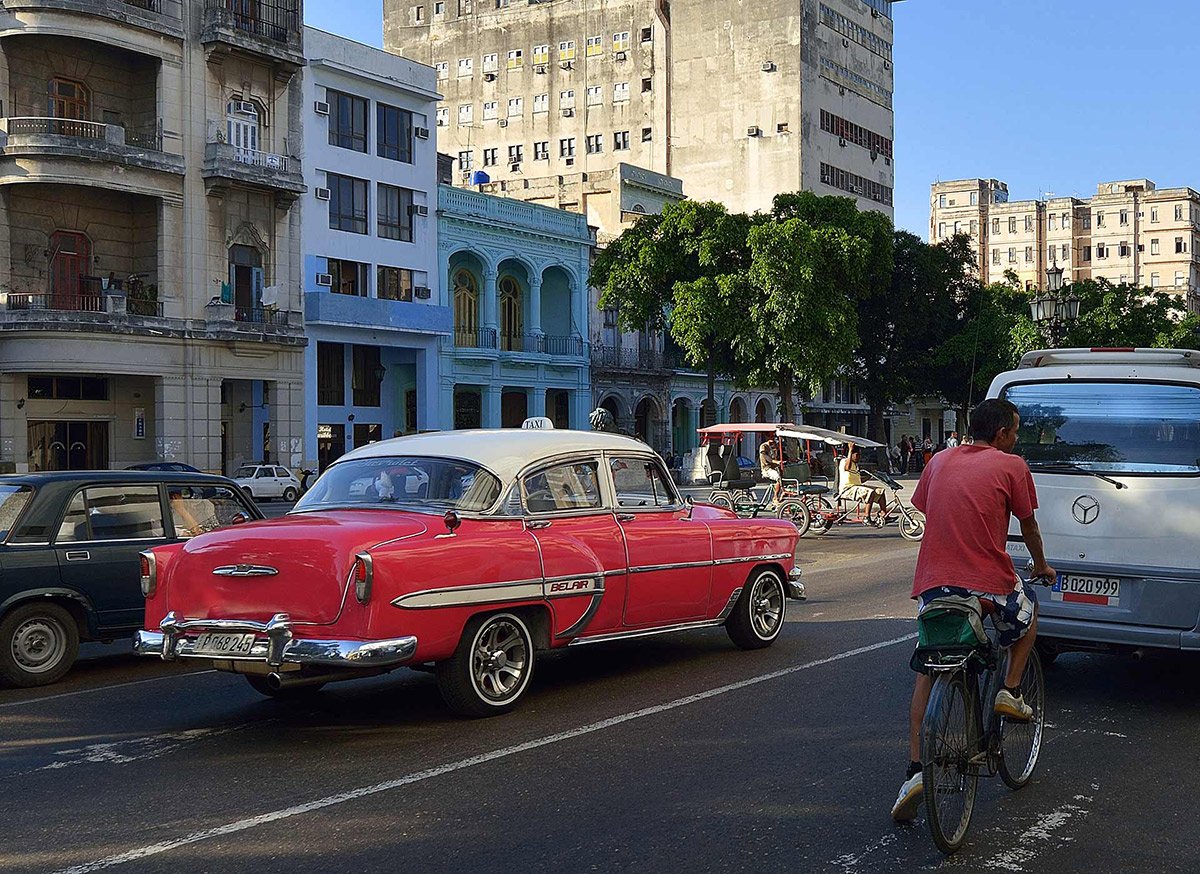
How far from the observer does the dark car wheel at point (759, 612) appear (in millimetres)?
10023

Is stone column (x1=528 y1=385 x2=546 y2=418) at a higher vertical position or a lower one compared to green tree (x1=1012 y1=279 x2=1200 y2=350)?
lower

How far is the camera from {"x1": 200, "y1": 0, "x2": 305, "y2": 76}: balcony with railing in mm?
37156

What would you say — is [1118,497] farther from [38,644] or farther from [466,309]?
[466,309]

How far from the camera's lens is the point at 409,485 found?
821cm

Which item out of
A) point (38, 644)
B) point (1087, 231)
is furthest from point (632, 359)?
point (1087, 231)

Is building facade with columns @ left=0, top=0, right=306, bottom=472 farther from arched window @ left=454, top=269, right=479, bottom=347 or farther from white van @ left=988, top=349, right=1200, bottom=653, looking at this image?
white van @ left=988, top=349, right=1200, bottom=653

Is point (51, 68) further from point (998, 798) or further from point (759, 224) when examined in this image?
point (998, 798)

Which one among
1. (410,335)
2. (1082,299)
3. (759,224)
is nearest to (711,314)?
(759,224)

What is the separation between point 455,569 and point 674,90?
68.9 metres

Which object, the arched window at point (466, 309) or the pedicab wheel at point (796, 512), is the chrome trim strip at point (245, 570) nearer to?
the pedicab wheel at point (796, 512)

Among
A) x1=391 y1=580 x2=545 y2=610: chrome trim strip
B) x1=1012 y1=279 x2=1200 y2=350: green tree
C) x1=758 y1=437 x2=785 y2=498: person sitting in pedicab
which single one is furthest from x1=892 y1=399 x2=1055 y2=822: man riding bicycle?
x1=1012 y1=279 x2=1200 y2=350: green tree

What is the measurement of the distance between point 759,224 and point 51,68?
22332mm

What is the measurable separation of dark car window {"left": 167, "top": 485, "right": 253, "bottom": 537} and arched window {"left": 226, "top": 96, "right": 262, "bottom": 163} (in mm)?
29886

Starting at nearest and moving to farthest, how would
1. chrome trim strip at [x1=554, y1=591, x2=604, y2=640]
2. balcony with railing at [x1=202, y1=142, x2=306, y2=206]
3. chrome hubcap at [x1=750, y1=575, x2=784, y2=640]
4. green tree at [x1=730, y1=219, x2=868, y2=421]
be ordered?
1. chrome trim strip at [x1=554, y1=591, x2=604, y2=640]
2. chrome hubcap at [x1=750, y1=575, x2=784, y2=640]
3. balcony with railing at [x1=202, y1=142, x2=306, y2=206]
4. green tree at [x1=730, y1=219, x2=868, y2=421]
